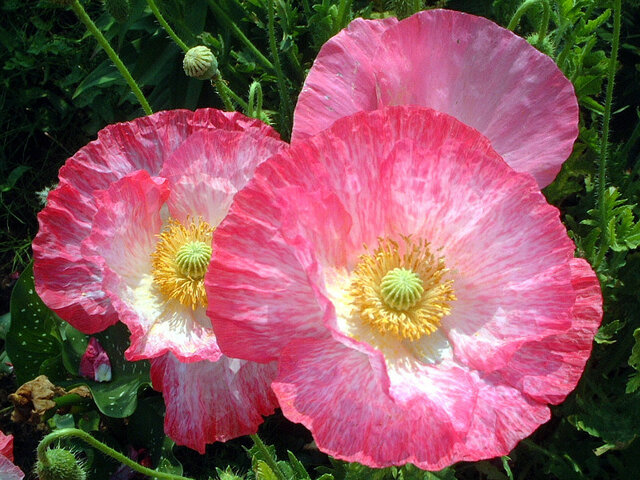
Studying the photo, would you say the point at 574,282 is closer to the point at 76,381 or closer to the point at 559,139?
the point at 559,139

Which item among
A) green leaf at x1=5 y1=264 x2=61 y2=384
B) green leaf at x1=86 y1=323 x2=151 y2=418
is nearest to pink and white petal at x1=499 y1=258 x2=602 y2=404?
green leaf at x1=86 y1=323 x2=151 y2=418

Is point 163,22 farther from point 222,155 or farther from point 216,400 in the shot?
point 216,400

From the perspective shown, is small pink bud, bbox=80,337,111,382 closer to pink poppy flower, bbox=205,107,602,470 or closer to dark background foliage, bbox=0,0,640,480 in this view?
dark background foliage, bbox=0,0,640,480

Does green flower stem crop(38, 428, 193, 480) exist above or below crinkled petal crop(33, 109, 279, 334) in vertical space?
below

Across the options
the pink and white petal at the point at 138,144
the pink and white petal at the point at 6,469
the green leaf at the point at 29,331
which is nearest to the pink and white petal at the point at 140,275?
the pink and white petal at the point at 138,144

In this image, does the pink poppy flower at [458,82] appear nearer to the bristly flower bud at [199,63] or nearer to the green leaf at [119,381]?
the bristly flower bud at [199,63]

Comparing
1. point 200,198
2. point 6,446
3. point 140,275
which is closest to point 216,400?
point 140,275

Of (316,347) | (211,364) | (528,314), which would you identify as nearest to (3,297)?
(211,364)
